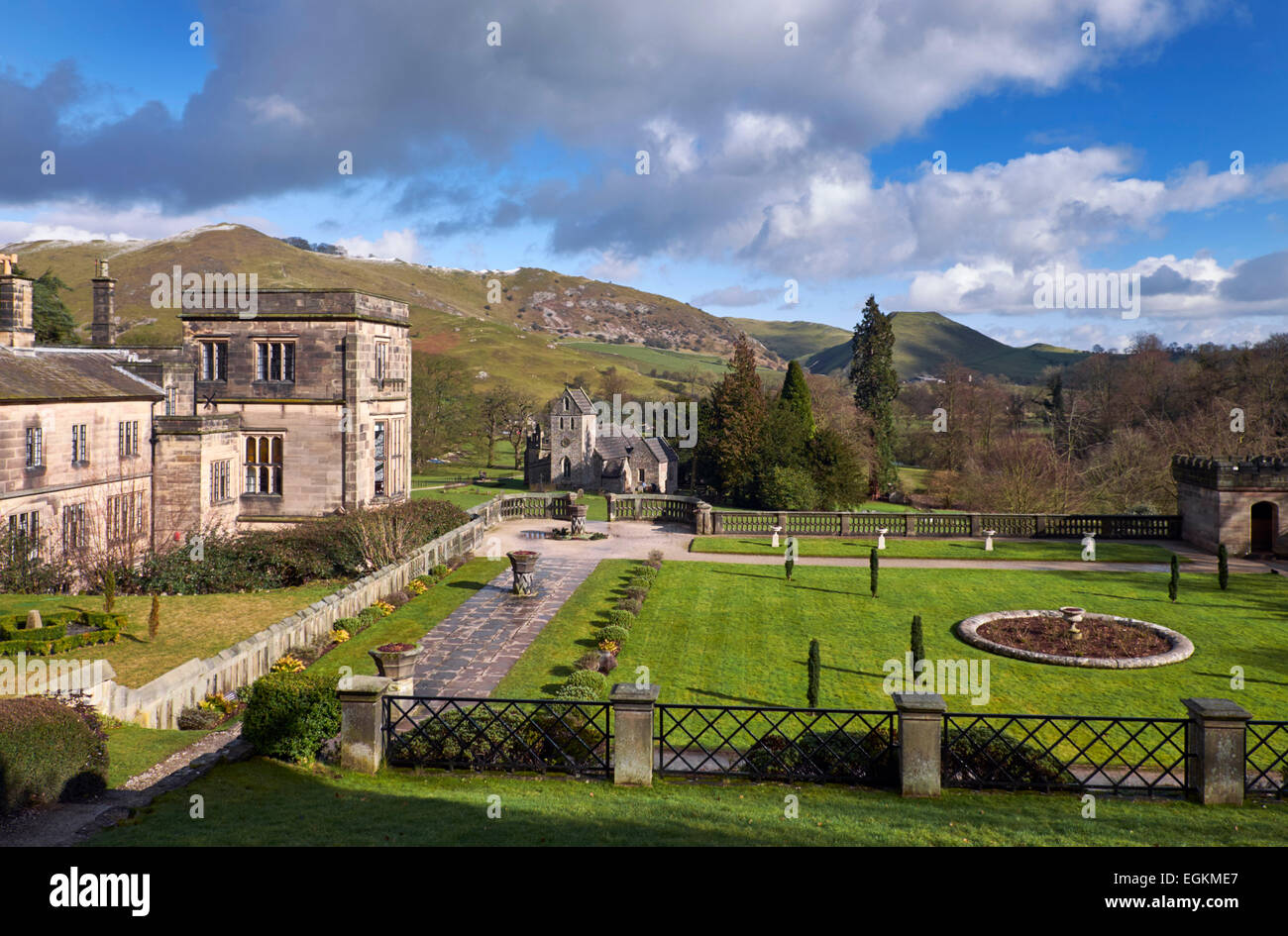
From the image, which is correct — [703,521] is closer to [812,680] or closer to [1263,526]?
[812,680]

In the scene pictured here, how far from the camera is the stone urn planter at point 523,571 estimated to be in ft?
87.6

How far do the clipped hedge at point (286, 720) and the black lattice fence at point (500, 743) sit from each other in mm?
993

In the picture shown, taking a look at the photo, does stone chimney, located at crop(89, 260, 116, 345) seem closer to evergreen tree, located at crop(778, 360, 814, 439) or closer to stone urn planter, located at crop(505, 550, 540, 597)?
stone urn planter, located at crop(505, 550, 540, 597)

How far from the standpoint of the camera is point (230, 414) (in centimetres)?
3450

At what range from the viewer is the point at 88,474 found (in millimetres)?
28109

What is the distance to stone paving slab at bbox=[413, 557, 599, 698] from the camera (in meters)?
18.9

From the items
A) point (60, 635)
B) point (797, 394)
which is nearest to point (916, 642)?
point (60, 635)

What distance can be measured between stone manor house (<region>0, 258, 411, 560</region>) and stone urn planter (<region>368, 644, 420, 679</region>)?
52.4 ft

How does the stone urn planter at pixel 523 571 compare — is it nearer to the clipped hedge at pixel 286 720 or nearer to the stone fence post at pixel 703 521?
the clipped hedge at pixel 286 720

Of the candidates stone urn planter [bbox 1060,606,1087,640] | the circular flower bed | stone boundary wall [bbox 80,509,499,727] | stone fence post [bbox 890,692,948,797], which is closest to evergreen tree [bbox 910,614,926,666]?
the circular flower bed

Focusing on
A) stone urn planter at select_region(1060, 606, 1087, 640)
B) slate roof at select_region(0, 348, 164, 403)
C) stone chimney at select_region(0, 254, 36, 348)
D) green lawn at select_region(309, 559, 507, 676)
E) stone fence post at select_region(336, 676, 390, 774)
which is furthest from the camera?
stone chimney at select_region(0, 254, 36, 348)
